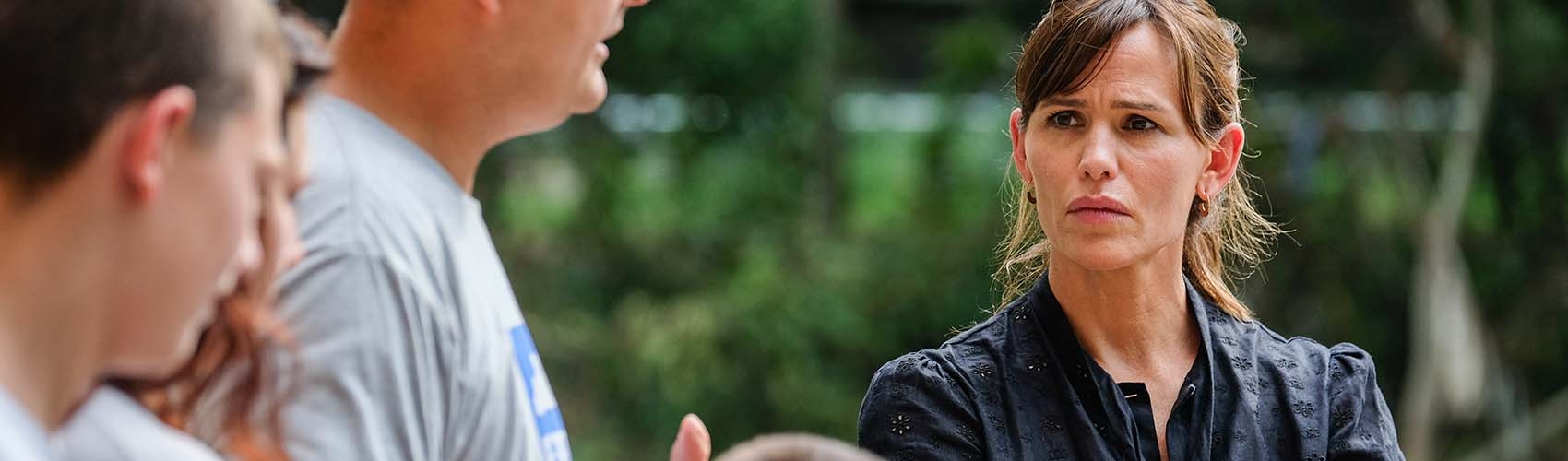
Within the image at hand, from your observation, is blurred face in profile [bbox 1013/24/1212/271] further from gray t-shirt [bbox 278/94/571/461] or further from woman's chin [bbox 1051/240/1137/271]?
gray t-shirt [bbox 278/94/571/461]

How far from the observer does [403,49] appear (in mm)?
1524

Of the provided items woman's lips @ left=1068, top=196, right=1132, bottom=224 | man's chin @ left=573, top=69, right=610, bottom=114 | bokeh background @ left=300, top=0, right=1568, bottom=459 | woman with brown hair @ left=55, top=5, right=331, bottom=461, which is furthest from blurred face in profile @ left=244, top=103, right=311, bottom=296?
bokeh background @ left=300, top=0, right=1568, bottom=459

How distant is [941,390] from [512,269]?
16.7 ft

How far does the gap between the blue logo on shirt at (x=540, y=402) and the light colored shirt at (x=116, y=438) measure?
0.40m

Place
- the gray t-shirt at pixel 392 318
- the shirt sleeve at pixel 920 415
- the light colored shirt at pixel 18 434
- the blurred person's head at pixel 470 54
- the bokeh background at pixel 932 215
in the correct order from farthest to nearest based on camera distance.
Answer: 1. the bokeh background at pixel 932 215
2. the shirt sleeve at pixel 920 415
3. the blurred person's head at pixel 470 54
4. the gray t-shirt at pixel 392 318
5. the light colored shirt at pixel 18 434

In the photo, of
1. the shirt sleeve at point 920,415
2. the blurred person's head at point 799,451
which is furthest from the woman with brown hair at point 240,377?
the shirt sleeve at point 920,415

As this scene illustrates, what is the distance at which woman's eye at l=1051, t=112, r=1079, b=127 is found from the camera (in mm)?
2064

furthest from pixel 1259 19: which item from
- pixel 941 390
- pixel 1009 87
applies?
pixel 941 390

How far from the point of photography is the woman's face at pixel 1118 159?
2016 millimetres

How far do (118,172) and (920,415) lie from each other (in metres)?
1.10

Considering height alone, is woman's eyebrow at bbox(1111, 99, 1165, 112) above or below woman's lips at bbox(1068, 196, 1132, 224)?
above

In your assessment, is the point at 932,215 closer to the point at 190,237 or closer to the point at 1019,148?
the point at 1019,148

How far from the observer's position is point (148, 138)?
1025 mm

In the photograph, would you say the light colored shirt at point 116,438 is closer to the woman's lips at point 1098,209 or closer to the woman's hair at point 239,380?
the woman's hair at point 239,380
